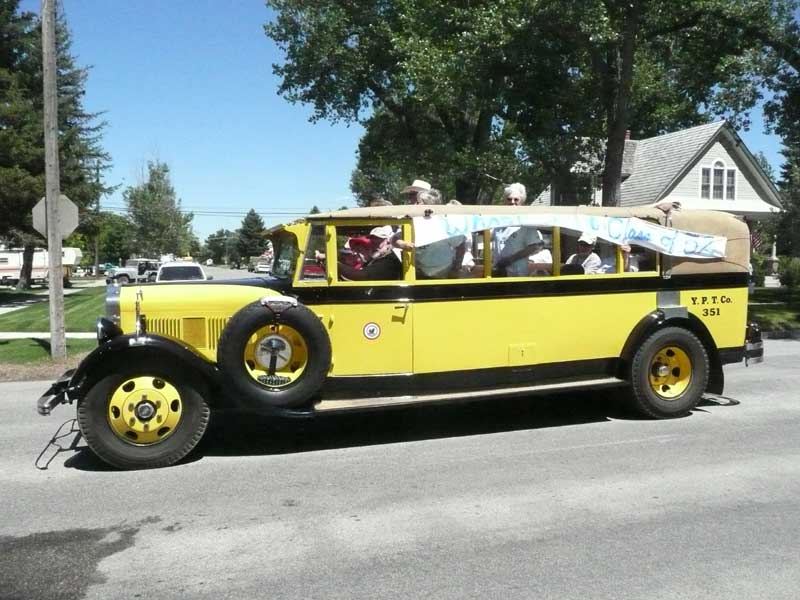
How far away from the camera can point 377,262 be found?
6.39 m

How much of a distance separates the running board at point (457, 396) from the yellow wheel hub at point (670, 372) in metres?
0.46

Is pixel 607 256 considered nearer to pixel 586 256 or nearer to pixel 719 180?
pixel 586 256

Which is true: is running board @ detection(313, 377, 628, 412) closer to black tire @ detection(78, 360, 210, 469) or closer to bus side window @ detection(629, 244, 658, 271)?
black tire @ detection(78, 360, 210, 469)

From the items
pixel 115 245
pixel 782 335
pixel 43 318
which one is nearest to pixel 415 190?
pixel 782 335

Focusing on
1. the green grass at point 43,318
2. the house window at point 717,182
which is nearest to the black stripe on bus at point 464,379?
the green grass at point 43,318

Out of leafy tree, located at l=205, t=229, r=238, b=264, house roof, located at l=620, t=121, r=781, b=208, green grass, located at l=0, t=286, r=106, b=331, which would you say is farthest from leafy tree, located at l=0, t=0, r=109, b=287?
leafy tree, located at l=205, t=229, r=238, b=264

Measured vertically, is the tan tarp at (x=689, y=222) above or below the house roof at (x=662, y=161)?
below

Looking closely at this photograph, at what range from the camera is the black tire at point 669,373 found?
7.17 m

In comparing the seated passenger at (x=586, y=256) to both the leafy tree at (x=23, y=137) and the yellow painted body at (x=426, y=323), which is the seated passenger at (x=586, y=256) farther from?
the leafy tree at (x=23, y=137)

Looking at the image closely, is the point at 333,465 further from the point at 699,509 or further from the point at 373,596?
the point at 699,509

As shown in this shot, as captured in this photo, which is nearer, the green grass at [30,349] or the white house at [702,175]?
the green grass at [30,349]

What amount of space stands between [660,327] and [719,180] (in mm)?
29483

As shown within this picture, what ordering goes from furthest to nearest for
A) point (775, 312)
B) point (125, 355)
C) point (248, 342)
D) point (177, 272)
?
point (177, 272)
point (775, 312)
point (248, 342)
point (125, 355)

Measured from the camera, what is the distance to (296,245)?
251 inches
